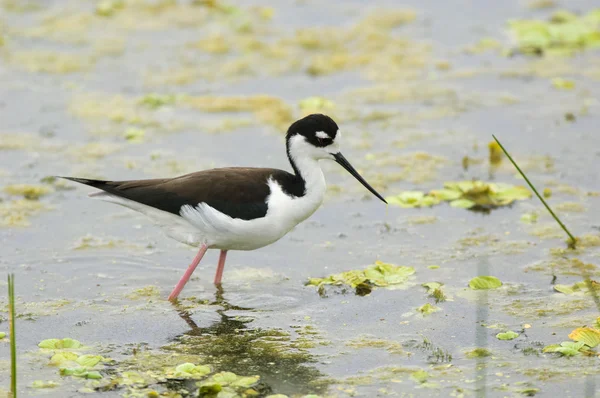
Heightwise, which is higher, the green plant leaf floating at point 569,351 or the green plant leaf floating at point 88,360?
the green plant leaf floating at point 88,360

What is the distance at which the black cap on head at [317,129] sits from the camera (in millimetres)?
6645

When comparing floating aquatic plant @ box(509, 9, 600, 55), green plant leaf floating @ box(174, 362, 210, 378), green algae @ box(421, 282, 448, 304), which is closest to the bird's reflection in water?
green plant leaf floating @ box(174, 362, 210, 378)

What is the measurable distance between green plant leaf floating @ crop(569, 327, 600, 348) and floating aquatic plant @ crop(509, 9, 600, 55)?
6.51m

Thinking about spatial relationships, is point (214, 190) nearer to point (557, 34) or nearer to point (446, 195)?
point (446, 195)

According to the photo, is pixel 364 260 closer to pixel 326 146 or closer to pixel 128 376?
pixel 326 146

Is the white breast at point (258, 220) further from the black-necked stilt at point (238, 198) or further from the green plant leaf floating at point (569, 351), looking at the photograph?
the green plant leaf floating at point (569, 351)

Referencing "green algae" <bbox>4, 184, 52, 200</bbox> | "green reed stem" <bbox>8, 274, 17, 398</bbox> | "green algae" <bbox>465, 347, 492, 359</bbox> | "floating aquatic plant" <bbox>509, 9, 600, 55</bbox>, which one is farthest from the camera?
"floating aquatic plant" <bbox>509, 9, 600, 55</bbox>

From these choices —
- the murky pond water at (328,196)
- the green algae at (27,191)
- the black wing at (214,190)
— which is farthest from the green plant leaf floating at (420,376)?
the green algae at (27,191)

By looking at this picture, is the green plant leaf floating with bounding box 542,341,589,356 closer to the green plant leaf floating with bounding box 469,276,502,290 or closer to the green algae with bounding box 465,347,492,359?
the green algae with bounding box 465,347,492,359

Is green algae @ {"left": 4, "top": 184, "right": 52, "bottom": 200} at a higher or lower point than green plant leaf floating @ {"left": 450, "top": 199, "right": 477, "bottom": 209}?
higher

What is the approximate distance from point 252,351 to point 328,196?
2886 mm

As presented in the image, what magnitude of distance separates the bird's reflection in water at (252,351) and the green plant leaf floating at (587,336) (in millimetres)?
1508

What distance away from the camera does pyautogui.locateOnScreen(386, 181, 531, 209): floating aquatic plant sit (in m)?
8.08

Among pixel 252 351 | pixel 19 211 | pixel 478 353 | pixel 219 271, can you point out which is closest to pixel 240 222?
pixel 219 271
